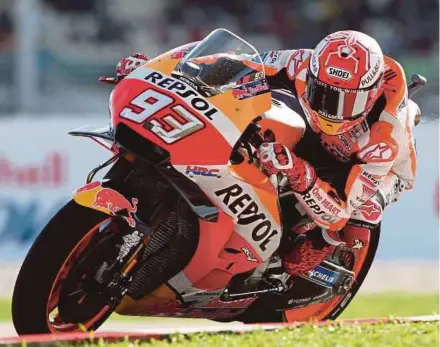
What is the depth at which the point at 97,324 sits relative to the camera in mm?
5656

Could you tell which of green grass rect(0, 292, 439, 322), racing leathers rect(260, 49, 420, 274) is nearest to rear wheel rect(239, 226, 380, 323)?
racing leathers rect(260, 49, 420, 274)

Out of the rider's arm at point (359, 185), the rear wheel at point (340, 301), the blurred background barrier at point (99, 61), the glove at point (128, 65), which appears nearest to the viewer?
the rider's arm at point (359, 185)

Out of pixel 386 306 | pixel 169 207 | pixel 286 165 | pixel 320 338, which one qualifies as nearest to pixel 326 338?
pixel 320 338

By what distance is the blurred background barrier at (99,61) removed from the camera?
444 inches

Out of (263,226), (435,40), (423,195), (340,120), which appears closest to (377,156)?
(340,120)

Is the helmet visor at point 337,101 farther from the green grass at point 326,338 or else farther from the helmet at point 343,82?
the green grass at point 326,338

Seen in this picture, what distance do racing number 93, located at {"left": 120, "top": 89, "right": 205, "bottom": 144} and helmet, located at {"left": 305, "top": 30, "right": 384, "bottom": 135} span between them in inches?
29.6

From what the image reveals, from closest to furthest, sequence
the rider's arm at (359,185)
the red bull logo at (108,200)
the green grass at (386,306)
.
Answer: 1. the red bull logo at (108,200)
2. the rider's arm at (359,185)
3. the green grass at (386,306)

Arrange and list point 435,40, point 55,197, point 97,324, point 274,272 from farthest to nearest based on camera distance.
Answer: point 435,40 < point 55,197 < point 274,272 < point 97,324

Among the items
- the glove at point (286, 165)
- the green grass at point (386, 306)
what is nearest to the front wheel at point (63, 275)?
the glove at point (286, 165)

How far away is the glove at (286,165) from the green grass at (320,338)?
0.75 m

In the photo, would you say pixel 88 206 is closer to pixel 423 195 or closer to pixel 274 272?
pixel 274 272

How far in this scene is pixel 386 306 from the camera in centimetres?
955

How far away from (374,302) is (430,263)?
A: 1.73 meters
